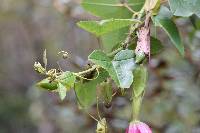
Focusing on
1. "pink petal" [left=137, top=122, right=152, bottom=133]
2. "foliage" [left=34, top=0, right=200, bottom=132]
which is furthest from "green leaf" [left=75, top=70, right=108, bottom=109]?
"pink petal" [left=137, top=122, right=152, bottom=133]

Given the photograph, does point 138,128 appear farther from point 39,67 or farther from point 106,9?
point 106,9

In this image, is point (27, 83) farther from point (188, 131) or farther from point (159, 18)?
point (159, 18)

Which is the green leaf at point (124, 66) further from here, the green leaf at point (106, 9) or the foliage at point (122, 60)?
the green leaf at point (106, 9)

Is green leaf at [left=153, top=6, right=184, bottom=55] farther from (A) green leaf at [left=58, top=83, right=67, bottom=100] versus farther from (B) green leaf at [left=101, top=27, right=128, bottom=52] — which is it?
(A) green leaf at [left=58, top=83, right=67, bottom=100]

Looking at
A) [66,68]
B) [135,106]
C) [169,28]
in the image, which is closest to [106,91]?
[135,106]

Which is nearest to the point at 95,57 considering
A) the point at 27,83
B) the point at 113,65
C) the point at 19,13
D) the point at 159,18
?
the point at 113,65

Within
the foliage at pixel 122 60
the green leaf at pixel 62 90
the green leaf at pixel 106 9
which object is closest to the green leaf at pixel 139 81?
the foliage at pixel 122 60

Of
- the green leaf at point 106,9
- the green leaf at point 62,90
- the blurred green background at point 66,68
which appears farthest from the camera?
the blurred green background at point 66,68

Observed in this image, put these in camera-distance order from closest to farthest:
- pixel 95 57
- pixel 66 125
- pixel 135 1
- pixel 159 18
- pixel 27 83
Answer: pixel 95 57 → pixel 159 18 → pixel 135 1 → pixel 66 125 → pixel 27 83
